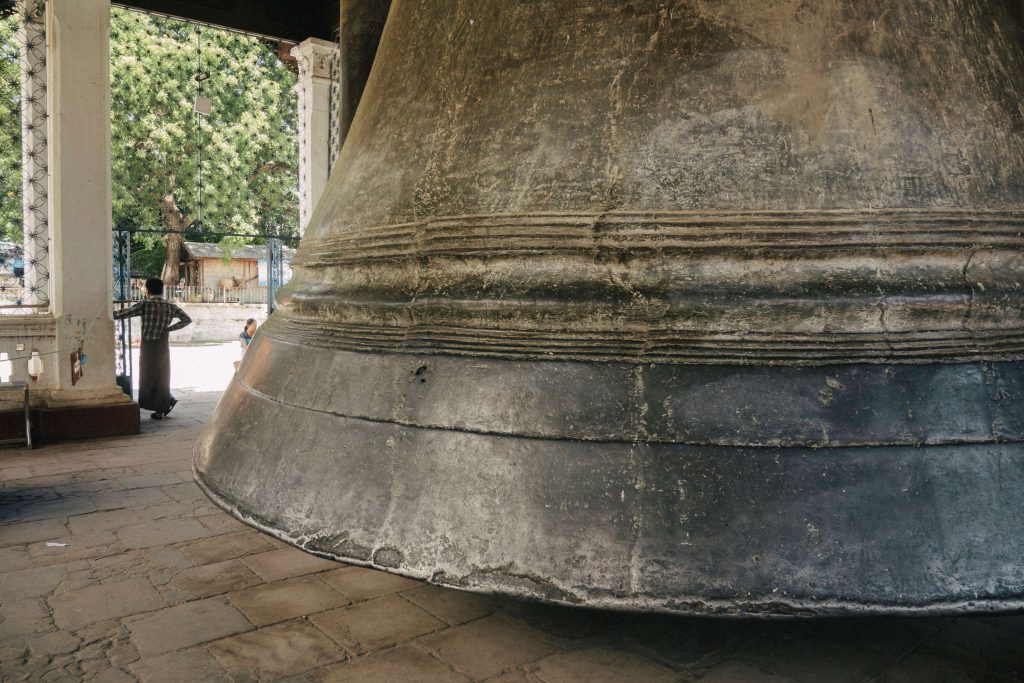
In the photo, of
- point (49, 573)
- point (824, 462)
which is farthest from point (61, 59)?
point (824, 462)

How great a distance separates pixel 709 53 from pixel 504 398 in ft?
2.39

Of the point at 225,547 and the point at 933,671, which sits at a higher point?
the point at 933,671

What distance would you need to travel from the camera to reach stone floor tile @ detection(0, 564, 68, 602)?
299 centimetres

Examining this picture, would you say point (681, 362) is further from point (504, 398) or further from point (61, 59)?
point (61, 59)

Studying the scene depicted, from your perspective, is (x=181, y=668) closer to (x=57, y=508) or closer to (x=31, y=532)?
(x=31, y=532)

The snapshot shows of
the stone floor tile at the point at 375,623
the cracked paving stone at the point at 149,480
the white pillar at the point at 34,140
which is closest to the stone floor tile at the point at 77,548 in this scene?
the cracked paving stone at the point at 149,480

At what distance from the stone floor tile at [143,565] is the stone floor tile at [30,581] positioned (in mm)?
139

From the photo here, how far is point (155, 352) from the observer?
7.80 meters

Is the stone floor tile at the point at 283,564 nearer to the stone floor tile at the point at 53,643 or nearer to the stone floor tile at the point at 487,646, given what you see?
the stone floor tile at the point at 53,643

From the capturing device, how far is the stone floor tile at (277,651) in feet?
7.30

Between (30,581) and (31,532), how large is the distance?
0.83 m

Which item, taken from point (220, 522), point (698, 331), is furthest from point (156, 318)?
point (698, 331)

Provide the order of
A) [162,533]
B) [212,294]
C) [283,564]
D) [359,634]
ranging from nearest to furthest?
[359,634] < [283,564] < [162,533] < [212,294]

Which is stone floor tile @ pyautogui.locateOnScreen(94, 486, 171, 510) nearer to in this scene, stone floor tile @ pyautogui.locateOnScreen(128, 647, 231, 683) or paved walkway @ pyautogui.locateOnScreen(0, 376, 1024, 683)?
paved walkway @ pyautogui.locateOnScreen(0, 376, 1024, 683)
